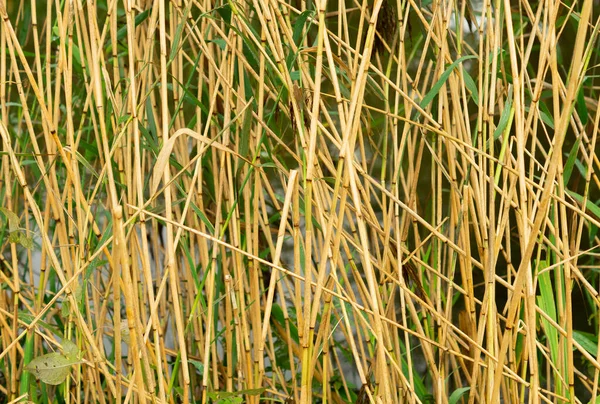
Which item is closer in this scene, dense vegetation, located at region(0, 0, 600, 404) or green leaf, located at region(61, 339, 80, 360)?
dense vegetation, located at region(0, 0, 600, 404)

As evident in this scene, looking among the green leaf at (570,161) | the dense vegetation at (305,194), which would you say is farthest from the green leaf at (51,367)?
the green leaf at (570,161)

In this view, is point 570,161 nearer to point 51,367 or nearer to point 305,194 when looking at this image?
point 305,194

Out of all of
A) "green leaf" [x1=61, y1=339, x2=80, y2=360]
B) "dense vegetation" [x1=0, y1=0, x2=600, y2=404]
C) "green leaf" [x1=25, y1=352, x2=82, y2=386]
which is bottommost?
"green leaf" [x1=25, y1=352, x2=82, y2=386]

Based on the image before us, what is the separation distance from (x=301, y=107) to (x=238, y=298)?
1.03ft

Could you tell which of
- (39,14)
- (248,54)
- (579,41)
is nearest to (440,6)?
(248,54)

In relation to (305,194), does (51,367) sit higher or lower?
lower

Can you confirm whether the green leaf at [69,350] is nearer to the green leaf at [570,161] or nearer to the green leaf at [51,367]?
the green leaf at [51,367]

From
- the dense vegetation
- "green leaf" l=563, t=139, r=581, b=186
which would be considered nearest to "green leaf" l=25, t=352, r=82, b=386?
the dense vegetation

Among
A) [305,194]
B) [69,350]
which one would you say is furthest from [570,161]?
[69,350]

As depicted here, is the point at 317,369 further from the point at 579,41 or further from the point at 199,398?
the point at 579,41

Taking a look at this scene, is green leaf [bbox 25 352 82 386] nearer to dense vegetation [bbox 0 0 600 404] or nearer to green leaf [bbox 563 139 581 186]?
dense vegetation [bbox 0 0 600 404]

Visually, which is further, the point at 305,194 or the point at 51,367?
the point at 51,367

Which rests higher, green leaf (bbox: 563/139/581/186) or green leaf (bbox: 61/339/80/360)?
green leaf (bbox: 563/139/581/186)

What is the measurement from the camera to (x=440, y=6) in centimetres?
92
